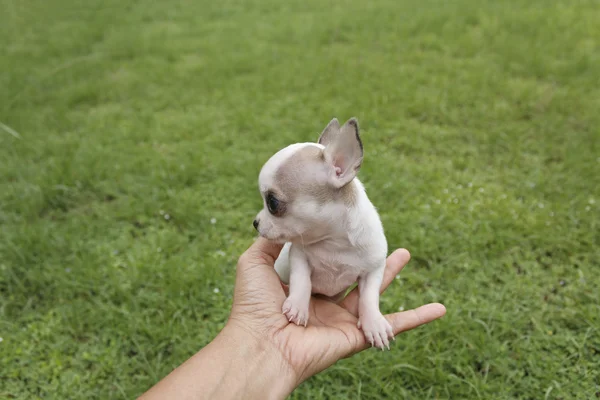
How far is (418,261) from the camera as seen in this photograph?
402 centimetres

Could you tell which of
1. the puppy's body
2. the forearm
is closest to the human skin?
the forearm

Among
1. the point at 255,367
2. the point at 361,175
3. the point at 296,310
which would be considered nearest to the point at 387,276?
the point at 296,310

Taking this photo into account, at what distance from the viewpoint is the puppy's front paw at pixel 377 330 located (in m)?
2.48

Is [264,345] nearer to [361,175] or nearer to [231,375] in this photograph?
[231,375]

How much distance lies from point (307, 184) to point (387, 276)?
1.05m

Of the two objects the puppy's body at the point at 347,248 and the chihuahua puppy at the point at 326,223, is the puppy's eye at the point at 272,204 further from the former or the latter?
the puppy's body at the point at 347,248

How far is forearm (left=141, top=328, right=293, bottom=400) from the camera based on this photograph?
2.24 metres

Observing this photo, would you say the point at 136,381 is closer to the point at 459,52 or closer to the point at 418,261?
the point at 418,261

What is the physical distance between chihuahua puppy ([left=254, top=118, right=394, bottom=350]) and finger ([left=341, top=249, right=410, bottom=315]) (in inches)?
8.5

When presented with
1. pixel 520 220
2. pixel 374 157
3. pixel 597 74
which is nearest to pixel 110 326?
pixel 374 157

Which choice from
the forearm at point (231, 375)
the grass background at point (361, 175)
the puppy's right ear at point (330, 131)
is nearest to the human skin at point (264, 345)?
the forearm at point (231, 375)

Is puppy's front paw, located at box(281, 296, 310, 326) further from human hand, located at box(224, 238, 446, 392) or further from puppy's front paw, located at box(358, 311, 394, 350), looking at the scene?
puppy's front paw, located at box(358, 311, 394, 350)

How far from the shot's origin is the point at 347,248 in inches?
100

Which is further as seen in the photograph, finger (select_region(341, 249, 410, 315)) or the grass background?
the grass background
